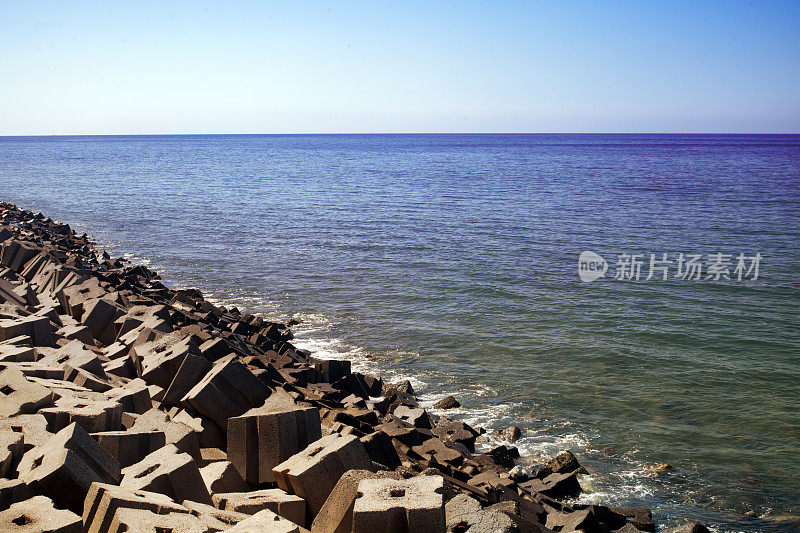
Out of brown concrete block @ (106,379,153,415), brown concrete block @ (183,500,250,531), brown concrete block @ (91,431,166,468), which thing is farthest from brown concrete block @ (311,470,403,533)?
brown concrete block @ (106,379,153,415)

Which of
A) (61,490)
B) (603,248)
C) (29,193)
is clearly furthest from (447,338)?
(29,193)

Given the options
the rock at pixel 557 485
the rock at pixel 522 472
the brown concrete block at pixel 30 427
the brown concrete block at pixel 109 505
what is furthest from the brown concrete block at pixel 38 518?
the rock at pixel 522 472

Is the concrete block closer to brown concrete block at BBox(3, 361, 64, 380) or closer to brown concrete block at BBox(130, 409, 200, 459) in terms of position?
brown concrete block at BBox(3, 361, 64, 380)

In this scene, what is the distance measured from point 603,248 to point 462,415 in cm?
1498

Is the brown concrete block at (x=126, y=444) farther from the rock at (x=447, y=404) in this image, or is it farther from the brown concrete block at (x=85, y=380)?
the rock at (x=447, y=404)

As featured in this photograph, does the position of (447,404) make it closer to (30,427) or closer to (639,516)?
(639,516)

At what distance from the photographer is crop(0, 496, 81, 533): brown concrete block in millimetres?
4039

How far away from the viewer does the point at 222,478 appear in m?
5.51

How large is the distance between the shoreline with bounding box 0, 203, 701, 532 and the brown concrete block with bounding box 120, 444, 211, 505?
0.06 metres

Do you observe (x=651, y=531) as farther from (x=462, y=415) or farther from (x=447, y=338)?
(x=447, y=338)

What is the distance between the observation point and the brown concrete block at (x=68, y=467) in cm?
454

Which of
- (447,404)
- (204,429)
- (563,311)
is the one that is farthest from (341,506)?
(563,311)

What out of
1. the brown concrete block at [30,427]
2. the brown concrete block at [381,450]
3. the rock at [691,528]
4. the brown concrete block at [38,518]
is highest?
the brown concrete block at [30,427]

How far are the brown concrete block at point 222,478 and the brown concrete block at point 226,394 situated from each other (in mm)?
889
